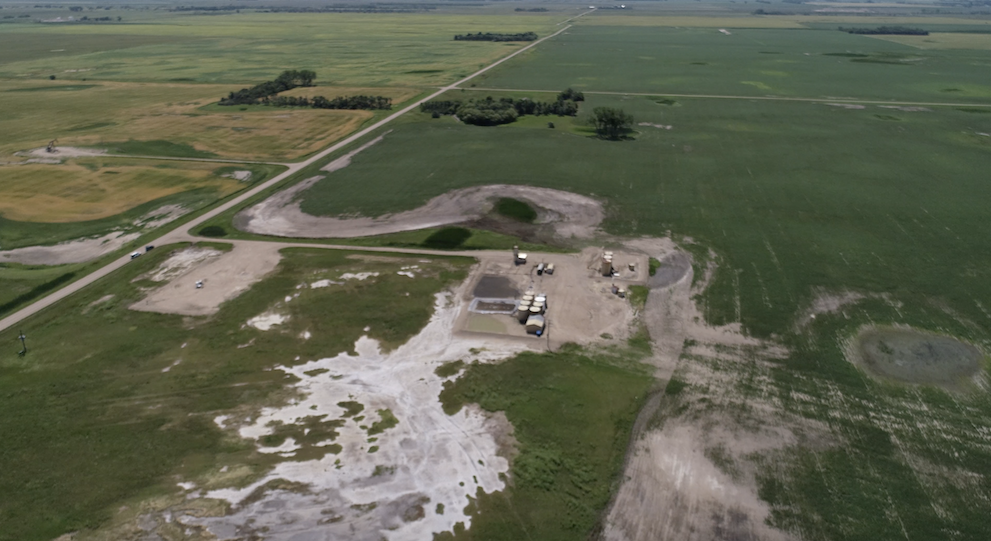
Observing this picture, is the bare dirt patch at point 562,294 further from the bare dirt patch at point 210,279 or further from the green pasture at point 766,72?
the green pasture at point 766,72

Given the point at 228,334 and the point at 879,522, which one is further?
the point at 228,334

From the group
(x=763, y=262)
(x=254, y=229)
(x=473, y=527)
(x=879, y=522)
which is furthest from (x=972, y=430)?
(x=254, y=229)

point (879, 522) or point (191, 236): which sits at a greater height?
point (191, 236)

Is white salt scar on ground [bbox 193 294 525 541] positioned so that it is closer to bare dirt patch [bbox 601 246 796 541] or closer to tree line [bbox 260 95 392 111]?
bare dirt patch [bbox 601 246 796 541]

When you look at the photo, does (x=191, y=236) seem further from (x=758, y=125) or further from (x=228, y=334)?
(x=758, y=125)

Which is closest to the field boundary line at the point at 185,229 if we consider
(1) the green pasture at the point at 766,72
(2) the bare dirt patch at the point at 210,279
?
(2) the bare dirt patch at the point at 210,279

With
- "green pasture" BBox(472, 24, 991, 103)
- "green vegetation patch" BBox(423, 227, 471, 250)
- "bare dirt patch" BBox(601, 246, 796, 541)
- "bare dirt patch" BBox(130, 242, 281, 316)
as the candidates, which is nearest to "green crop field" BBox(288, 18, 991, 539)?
"bare dirt patch" BBox(601, 246, 796, 541)

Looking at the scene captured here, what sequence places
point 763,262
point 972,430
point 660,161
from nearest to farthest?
point 972,430, point 763,262, point 660,161
